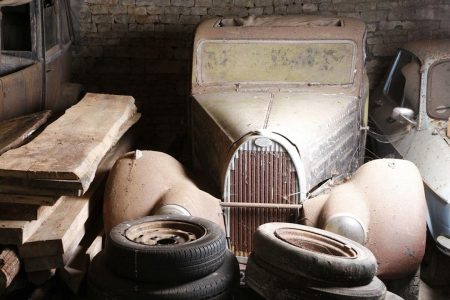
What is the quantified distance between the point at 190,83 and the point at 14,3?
1.81 m

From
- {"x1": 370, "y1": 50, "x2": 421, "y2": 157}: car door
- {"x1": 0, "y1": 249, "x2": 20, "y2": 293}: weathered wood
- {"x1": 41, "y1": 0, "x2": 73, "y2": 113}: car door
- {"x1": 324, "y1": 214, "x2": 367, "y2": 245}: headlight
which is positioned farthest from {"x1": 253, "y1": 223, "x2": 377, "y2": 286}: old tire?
{"x1": 41, "y1": 0, "x2": 73, "y2": 113}: car door

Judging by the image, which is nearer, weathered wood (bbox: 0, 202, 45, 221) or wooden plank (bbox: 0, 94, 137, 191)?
wooden plank (bbox: 0, 94, 137, 191)

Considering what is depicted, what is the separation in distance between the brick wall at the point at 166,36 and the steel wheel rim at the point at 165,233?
3559mm

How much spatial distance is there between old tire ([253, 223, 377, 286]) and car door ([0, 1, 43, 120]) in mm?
3021

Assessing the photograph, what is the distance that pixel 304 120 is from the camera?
207 inches

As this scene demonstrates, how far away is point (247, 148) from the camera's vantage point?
4848 mm

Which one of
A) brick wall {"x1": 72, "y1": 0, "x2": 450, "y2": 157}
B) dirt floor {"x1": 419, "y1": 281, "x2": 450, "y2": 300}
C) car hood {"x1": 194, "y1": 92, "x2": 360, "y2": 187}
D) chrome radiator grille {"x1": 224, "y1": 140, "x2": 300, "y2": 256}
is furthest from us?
brick wall {"x1": 72, "y1": 0, "x2": 450, "y2": 157}

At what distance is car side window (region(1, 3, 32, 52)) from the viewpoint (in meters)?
6.65

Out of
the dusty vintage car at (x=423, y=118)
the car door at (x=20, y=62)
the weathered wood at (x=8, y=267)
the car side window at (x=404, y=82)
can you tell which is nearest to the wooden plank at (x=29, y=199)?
the weathered wood at (x=8, y=267)

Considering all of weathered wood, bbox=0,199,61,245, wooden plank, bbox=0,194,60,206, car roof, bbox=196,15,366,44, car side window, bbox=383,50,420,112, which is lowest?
weathered wood, bbox=0,199,61,245

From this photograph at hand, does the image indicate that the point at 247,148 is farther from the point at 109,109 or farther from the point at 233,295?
the point at 109,109

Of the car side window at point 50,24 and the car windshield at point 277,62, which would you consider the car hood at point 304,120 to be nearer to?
the car windshield at point 277,62

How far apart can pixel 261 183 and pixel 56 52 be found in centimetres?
333

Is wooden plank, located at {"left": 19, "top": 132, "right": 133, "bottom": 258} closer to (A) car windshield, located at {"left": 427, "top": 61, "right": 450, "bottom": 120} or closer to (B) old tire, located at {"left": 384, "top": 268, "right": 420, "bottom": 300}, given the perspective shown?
(B) old tire, located at {"left": 384, "top": 268, "right": 420, "bottom": 300}
